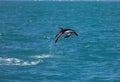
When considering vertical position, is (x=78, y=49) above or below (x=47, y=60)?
above

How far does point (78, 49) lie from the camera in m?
68.5

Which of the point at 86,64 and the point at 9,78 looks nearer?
the point at 9,78

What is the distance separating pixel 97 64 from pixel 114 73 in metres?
5.59

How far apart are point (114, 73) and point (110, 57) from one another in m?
10.6

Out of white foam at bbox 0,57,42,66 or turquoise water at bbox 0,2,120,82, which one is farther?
white foam at bbox 0,57,42,66

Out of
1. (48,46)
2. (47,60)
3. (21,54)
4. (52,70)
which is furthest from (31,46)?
(52,70)

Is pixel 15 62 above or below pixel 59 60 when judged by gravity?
below

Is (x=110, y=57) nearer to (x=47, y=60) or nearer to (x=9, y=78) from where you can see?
(x=47, y=60)

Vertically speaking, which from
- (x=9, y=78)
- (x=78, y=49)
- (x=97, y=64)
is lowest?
(x=9, y=78)

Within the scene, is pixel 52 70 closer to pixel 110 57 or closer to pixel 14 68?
pixel 14 68

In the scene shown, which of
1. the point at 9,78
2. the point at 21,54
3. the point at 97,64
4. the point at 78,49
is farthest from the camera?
the point at 78,49

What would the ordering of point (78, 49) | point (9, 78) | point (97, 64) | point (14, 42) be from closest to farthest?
point (9, 78), point (97, 64), point (78, 49), point (14, 42)

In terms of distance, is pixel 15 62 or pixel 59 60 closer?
pixel 15 62

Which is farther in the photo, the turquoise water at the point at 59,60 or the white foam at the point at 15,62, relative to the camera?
the white foam at the point at 15,62
